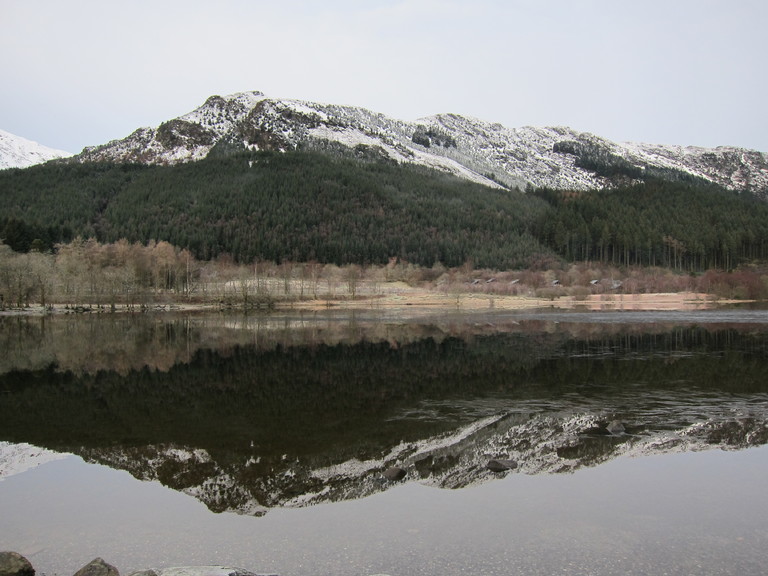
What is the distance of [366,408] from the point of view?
2056 cm

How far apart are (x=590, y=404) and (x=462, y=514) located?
10.6m

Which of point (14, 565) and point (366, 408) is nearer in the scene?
point (14, 565)

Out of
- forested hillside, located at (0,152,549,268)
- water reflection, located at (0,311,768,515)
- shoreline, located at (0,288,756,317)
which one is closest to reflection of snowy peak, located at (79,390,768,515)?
water reflection, located at (0,311,768,515)

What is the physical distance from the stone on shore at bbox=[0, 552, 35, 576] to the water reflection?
3722mm

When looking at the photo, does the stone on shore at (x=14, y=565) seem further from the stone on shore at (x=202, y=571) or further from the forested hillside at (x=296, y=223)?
the forested hillside at (x=296, y=223)

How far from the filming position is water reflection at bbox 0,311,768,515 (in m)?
14.2

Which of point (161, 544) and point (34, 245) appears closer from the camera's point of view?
point (161, 544)

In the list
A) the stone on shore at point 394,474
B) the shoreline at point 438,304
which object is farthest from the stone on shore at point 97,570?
the shoreline at point 438,304

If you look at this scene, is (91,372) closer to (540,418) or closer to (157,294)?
(540,418)

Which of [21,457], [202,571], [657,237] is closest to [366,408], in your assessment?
[21,457]

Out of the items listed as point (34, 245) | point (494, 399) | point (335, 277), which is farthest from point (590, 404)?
point (34, 245)

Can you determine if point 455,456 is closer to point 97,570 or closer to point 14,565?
point 97,570

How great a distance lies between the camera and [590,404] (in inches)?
795

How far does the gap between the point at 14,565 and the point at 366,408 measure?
1283 centimetres
